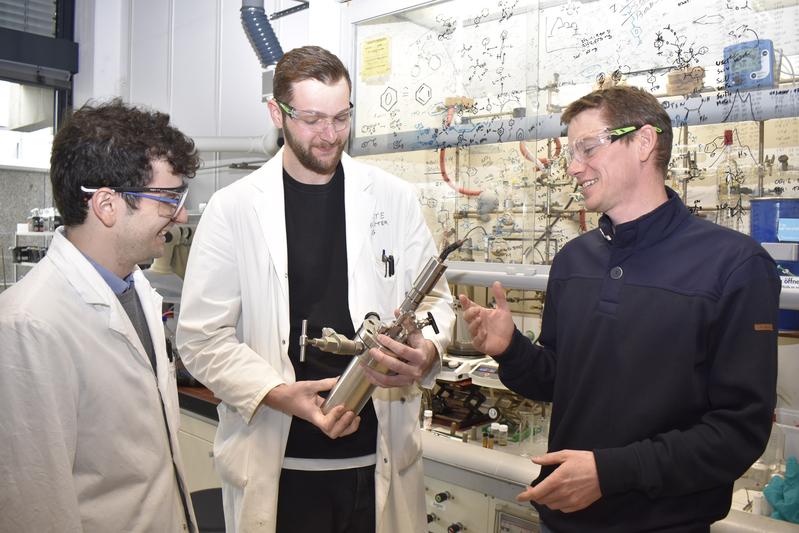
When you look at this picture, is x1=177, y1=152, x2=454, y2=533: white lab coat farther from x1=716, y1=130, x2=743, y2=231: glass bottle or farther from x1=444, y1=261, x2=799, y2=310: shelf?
x1=716, y1=130, x2=743, y2=231: glass bottle

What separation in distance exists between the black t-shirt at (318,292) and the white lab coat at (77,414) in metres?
0.36

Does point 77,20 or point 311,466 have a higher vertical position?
point 77,20

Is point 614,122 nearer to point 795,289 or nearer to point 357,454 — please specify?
point 795,289

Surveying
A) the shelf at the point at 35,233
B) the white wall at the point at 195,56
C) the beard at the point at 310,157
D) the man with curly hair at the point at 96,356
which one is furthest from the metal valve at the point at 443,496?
the shelf at the point at 35,233

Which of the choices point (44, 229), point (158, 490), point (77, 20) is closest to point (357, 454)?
point (158, 490)

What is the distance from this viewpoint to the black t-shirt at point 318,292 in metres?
1.57

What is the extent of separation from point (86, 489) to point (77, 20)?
4.52 m

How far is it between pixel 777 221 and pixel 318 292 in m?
1.20

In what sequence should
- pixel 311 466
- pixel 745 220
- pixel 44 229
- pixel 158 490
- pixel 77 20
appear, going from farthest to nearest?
1. pixel 77 20
2. pixel 44 229
3. pixel 745 220
4. pixel 311 466
5. pixel 158 490

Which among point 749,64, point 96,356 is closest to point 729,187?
point 749,64

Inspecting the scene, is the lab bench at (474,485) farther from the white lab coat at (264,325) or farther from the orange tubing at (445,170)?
the orange tubing at (445,170)

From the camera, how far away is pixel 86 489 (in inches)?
43.0

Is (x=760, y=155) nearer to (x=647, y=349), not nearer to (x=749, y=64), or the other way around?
(x=749, y=64)

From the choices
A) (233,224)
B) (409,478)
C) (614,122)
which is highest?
(614,122)
